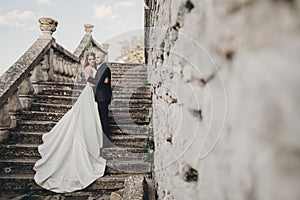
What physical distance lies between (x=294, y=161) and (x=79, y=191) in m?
3.31

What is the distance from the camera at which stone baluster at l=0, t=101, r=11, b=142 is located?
4074mm

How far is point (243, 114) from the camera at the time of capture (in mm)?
636

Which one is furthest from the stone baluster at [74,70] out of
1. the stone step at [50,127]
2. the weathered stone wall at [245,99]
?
the weathered stone wall at [245,99]

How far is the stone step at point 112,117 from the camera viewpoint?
4684 mm

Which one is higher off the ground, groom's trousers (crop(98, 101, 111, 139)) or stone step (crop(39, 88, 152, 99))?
stone step (crop(39, 88, 152, 99))

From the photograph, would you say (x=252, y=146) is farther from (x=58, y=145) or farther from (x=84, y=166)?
(x=58, y=145)

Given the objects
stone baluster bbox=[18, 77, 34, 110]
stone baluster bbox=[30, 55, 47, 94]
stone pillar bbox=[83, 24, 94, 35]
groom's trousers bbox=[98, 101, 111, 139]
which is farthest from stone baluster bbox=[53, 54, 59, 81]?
stone pillar bbox=[83, 24, 94, 35]

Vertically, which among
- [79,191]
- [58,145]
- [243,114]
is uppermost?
[243,114]

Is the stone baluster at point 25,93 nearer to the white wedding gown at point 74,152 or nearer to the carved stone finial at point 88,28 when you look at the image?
the white wedding gown at point 74,152

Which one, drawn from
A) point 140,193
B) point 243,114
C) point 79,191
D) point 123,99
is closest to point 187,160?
point 243,114

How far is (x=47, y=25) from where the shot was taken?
6012 mm

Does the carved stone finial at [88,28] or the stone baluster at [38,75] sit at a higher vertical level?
the carved stone finial at [88,28]

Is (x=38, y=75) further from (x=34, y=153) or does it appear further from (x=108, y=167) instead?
(x=108, y=167)

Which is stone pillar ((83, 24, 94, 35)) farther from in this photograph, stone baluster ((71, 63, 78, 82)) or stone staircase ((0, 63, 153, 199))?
stone staircase ((0, 63, 153, 199))
